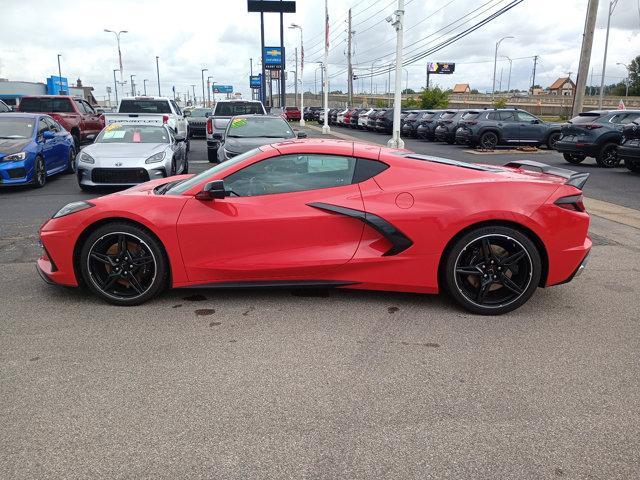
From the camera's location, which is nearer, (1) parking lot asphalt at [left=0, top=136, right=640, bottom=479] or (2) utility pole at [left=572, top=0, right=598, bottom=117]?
(1) parking lot asphalt at [left=0, top=136, right=640, bottom=479]

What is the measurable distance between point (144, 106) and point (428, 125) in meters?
15.2

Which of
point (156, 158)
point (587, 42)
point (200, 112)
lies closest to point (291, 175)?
point (156, 158)

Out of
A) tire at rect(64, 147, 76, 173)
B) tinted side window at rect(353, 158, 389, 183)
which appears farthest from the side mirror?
tire at rect(64, 147, 76, 173)

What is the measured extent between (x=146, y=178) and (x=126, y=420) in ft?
25.4

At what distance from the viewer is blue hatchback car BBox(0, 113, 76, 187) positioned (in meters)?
10.5

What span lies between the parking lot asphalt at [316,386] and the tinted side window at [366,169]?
40.9 inches

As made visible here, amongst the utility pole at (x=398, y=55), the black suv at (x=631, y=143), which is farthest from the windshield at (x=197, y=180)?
the utility pole at (x=398, y=55)

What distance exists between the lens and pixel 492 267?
4.49 metres

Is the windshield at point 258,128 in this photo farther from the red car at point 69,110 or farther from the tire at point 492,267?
the tire at point 492,267

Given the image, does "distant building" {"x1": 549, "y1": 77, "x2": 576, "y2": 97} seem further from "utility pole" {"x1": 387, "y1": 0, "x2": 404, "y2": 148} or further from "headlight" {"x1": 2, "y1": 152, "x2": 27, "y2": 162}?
"headlight" {"x1": 2, "y1": 152, "x2": 27, "y2": 162}

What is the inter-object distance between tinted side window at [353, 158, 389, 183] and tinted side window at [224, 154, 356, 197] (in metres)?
0.04

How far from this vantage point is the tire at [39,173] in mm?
11005

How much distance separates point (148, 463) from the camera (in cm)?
260

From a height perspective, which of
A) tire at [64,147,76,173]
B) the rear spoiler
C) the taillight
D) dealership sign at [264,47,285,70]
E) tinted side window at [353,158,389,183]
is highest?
dealership sign at [264,47,285,70]
